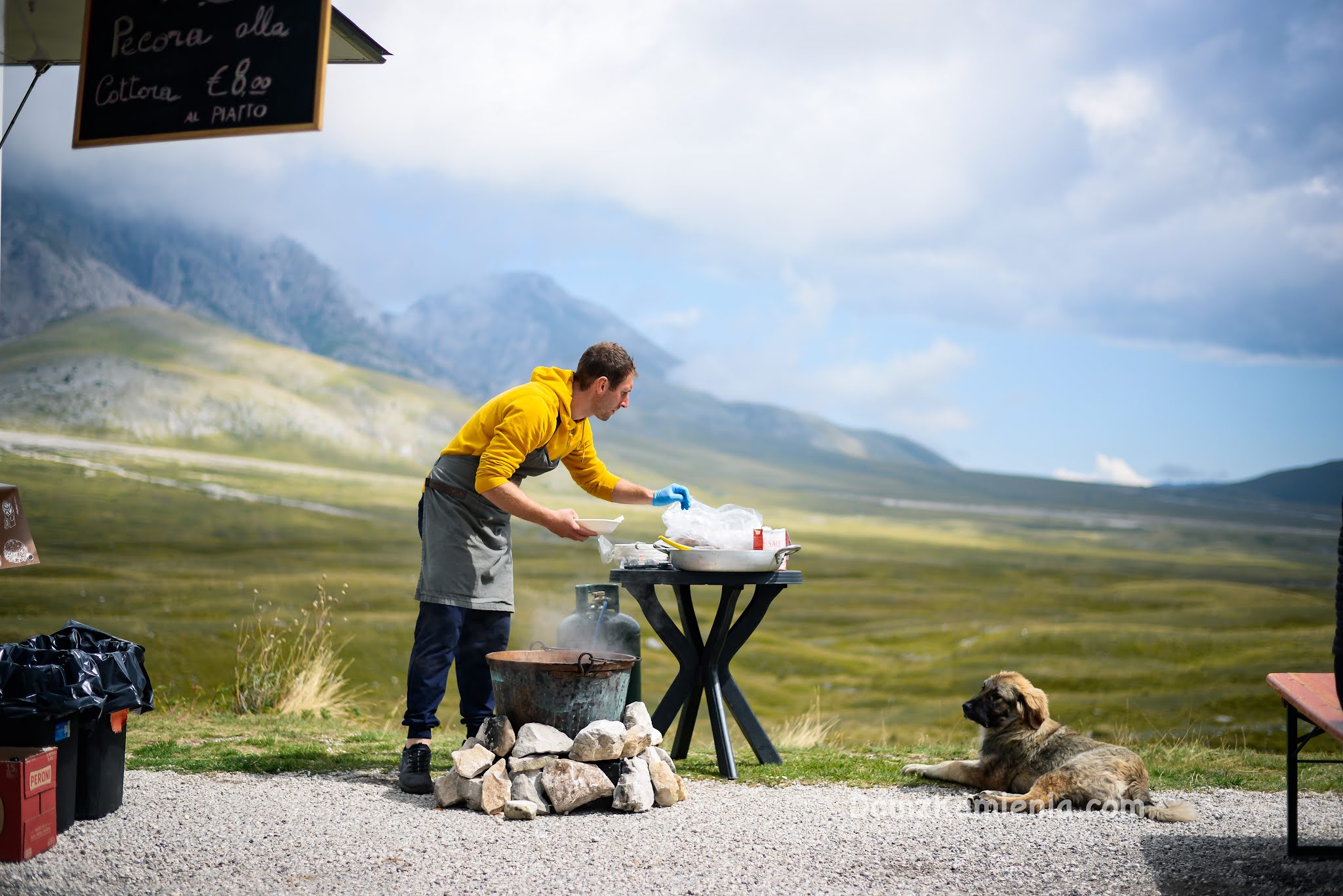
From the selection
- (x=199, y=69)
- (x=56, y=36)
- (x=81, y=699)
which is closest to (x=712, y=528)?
(x=81, y=699)

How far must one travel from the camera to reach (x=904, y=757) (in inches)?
271

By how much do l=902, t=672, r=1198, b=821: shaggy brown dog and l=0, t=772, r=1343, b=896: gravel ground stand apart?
133mm

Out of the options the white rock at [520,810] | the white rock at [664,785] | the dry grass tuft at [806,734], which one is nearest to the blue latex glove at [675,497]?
the white rock at [664,785]

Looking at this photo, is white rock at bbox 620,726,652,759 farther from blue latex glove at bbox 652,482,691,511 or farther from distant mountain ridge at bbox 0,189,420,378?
distant mountain ridge at bbox 0,189,420,378

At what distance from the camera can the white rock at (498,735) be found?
200 inches

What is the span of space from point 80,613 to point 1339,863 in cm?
4969

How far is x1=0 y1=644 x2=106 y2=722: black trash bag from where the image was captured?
418 cm

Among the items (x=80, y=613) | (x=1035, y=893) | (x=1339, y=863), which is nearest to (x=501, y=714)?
(x=1035, y=893)

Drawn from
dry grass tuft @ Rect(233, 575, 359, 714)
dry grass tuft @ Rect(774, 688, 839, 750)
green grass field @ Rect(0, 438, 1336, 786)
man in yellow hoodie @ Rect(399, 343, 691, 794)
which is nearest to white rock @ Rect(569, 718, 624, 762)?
man in yellow hoodie @ Rect(399, 343, 691, 794)

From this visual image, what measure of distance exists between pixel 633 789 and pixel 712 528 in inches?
56.6

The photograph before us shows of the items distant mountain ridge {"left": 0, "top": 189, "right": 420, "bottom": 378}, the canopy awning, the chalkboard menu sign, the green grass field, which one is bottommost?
the green grass field

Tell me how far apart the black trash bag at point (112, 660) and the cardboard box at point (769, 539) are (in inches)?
115

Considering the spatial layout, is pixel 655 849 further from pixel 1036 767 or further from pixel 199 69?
pixel 199 69

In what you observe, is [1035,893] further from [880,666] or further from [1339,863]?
[880,666]
